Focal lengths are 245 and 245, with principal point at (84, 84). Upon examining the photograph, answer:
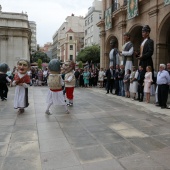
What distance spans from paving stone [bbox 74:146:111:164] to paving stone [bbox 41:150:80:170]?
11cm

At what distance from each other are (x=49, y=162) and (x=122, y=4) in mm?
17023

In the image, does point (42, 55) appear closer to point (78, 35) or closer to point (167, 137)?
point (78, 35)

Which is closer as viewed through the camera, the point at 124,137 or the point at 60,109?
the point at 124,137

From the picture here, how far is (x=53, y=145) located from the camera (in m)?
4.57

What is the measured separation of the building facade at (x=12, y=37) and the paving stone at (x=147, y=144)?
1027 inches

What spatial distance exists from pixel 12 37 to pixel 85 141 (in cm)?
2653

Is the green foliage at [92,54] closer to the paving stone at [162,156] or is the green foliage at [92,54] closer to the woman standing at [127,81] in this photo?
the woman standing at [127,81]

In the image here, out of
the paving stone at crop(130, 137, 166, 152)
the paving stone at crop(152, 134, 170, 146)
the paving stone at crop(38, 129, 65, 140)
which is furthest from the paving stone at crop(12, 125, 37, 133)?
the paving stone at crop(152, 134, 170, 146)

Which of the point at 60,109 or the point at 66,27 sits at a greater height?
the point at 66,27

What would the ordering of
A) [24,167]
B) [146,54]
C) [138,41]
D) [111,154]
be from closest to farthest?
[24,167]
[111,154]
[146,54]
[138,41]

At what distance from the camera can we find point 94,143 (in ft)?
15.3

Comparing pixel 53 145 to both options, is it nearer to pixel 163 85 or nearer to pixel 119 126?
pixel 119 126

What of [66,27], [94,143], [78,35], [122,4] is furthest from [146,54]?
[66,27]

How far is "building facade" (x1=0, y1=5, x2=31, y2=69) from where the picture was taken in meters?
28.6
